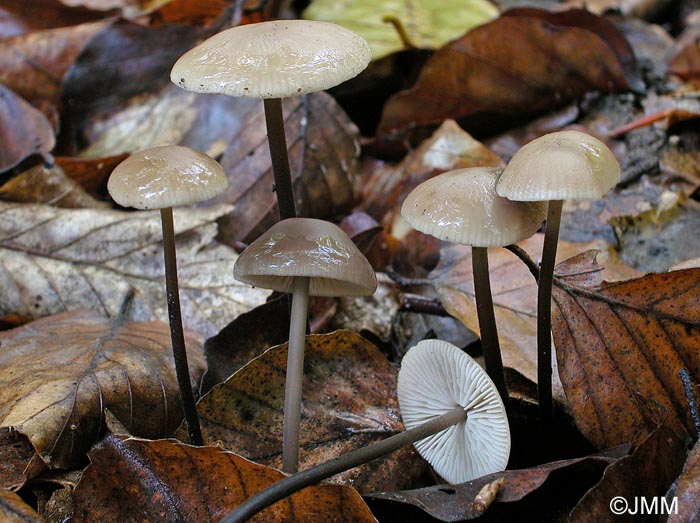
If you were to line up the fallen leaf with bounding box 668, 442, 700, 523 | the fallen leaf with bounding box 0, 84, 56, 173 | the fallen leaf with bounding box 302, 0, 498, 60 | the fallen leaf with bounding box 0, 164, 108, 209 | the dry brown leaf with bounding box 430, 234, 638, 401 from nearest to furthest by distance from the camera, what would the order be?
the fallen leaf with bounding box 668, 442, 700, 523 → the dry brown leaf with bounding box 430, 234, 638, 401 → the fallen leaf with bounding box 0, 164, 108, 209 → the fallen leaf with bounding box 0, 84, 56, 173 → the fallen leaf with bounding box 302, 0, 498, 60

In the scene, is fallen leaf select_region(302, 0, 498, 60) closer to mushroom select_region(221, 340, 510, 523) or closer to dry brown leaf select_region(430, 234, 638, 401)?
dry brown leaf select_region(430, 234, 638, 401)

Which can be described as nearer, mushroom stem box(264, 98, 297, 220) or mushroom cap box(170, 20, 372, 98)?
mushroom cap box(170, 20, 372, 98)

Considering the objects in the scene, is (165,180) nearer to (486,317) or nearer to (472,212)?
(472,212)

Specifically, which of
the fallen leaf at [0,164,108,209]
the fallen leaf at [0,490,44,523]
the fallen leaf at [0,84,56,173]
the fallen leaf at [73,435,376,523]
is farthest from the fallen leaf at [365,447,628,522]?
the fallen leaf at [0,84,56,173]

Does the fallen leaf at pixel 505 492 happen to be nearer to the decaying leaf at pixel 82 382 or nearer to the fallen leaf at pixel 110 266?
the decaying leaf at pixel 82 382

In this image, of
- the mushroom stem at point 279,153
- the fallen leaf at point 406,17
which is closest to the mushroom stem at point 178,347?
the mushroom stem at point 279,153

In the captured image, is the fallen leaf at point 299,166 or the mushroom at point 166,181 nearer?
the mushroom at point 166,181

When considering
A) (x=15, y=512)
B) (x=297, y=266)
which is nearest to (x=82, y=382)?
(x=15, y=512)
